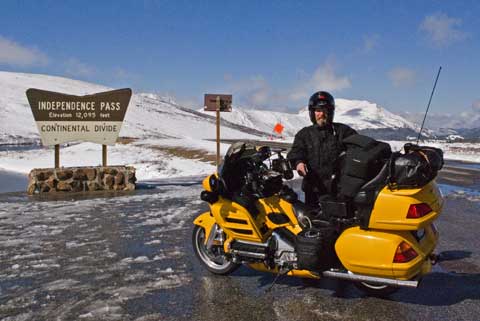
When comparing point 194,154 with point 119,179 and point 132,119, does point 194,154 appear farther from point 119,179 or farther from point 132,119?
point 132,119

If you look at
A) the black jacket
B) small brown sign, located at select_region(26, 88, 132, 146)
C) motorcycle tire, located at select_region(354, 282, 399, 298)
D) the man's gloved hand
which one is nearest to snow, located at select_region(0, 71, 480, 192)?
the black jacket

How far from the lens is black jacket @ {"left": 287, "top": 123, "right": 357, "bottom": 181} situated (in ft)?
17.8

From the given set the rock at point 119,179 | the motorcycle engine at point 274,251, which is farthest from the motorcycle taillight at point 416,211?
the rock at point 119,179

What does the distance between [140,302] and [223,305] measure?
820 mm

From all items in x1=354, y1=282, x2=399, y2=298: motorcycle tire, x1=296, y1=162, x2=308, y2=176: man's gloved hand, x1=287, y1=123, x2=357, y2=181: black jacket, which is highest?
x1=287, y1=123, x2=357, y2=181: black jacket

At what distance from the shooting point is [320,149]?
545 cm

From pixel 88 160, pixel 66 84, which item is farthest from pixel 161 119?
pixel 88 160

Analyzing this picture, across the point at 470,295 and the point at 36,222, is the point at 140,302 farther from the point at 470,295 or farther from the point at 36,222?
the point at 36,222

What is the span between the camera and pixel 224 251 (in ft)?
17.8

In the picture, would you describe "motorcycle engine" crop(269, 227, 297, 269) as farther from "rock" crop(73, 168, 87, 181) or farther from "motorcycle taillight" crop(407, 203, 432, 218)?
"rock" crop(73, 168, 87, 181)

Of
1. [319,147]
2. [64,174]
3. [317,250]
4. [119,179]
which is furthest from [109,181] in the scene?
[317,250]

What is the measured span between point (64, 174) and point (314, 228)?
33.2 feet

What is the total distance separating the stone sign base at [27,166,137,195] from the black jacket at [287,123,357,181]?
355 inches

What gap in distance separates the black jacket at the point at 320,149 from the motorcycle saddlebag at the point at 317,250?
99 centimetres
